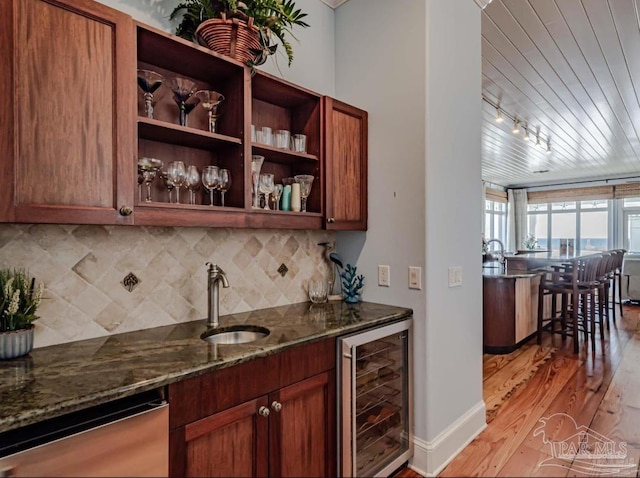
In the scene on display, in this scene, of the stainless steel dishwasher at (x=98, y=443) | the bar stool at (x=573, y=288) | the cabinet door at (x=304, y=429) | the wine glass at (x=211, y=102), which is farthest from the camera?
the bar stool at (x=573, y=288)

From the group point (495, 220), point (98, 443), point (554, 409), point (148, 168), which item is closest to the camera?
point (98, 443)

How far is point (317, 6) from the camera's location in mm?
2266

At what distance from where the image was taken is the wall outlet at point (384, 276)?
6.65ft

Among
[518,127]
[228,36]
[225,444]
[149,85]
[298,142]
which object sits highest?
[518,127]

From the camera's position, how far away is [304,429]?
1.43m

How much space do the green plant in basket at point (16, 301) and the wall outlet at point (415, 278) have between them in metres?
1.61

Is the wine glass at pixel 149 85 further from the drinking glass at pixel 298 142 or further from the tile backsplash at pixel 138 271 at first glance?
the drinking glass at pixel 298 142

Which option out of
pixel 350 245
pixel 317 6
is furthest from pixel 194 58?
pixel 350 245

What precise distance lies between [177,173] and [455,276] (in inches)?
61.4

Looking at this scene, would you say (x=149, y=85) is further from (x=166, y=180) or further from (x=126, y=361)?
(x=126, y=361)

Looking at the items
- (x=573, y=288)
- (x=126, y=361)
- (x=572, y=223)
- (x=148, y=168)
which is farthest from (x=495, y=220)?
(x=126, y=361)

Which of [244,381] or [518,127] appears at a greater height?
[518,127]

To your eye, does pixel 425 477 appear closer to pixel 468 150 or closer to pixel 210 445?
pixel 210 445

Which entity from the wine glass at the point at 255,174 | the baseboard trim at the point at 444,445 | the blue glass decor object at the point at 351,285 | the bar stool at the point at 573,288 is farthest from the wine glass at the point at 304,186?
the bar stool at the point at 573,288
